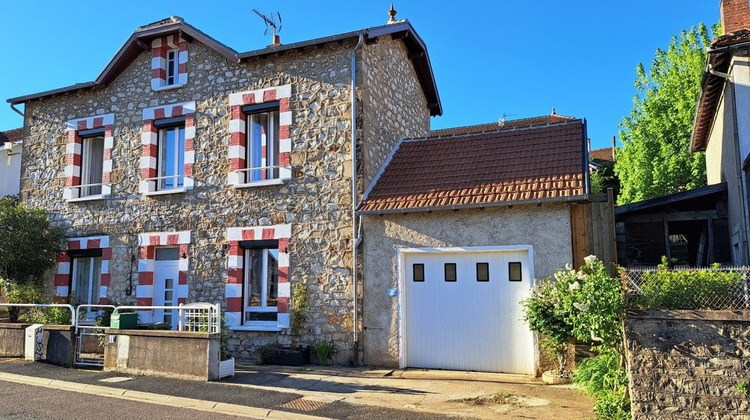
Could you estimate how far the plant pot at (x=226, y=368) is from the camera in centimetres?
912

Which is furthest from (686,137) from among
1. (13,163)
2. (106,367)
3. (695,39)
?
(13,163)

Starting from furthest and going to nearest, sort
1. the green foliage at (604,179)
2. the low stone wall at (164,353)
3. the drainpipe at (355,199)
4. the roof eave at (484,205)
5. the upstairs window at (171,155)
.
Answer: the green foliage at (604,179) < the upstairs window at (171,155) < the drainpipe at (355,199) < the low stone wall at (164,353) < the roof eave at (484,205)

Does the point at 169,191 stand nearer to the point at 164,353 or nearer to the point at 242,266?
the point at 242,266

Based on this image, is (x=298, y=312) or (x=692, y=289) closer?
(x=692, y=289)

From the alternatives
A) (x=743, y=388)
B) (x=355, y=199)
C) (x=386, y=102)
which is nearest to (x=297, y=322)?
(x=355, y=199)

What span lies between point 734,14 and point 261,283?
35.8ft

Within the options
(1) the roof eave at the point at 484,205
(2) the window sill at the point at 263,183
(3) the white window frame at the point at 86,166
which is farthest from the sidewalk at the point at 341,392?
(3) the white window frame at the point at 86,166

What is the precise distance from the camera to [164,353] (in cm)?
940

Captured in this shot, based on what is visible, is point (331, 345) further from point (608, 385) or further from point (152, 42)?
point (152, 42)

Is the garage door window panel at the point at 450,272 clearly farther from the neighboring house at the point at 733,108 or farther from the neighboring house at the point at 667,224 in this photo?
the neighboring house at the point at 733,108

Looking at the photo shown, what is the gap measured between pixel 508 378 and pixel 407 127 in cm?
679

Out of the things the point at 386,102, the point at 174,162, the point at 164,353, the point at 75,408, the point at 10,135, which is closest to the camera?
the point at 75,408

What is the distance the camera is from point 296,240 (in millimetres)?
11203

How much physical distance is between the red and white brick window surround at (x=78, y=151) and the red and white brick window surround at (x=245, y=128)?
3487 millimetres
